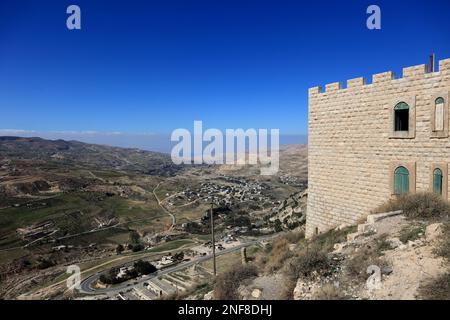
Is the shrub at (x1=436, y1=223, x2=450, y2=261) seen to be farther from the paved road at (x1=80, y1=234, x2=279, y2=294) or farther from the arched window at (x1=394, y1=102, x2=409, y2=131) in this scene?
the paved road at (x1=80, y1=234, x2=279, y2=294)

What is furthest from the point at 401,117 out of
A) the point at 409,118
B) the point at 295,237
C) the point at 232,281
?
the point at 232,281

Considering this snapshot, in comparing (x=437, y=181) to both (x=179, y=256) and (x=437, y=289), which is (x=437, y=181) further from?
(x=179, y=256)

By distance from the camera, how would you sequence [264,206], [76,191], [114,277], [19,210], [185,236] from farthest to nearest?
[264,206] → [76,191] → [19,210] → [185,236] → [114,277]

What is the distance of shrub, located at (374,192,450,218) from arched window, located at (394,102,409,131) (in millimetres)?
2226

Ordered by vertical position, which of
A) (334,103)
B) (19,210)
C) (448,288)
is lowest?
(19,210)

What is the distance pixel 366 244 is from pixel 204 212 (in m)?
69.4

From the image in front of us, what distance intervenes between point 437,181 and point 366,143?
2492 mm

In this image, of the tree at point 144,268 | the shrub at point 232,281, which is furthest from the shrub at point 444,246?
the tree at point 144,268

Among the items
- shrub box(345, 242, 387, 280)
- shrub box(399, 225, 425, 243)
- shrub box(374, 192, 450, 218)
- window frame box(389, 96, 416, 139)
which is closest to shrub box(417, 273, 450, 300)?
shrub box(345, 242, 387, 280)

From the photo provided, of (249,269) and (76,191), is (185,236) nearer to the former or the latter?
(76,191)

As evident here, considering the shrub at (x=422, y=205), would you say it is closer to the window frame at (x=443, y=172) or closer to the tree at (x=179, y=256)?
the window frame at (x=443, y=172)

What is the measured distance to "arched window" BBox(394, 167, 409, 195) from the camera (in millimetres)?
9984

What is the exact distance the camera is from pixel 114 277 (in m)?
35.4
